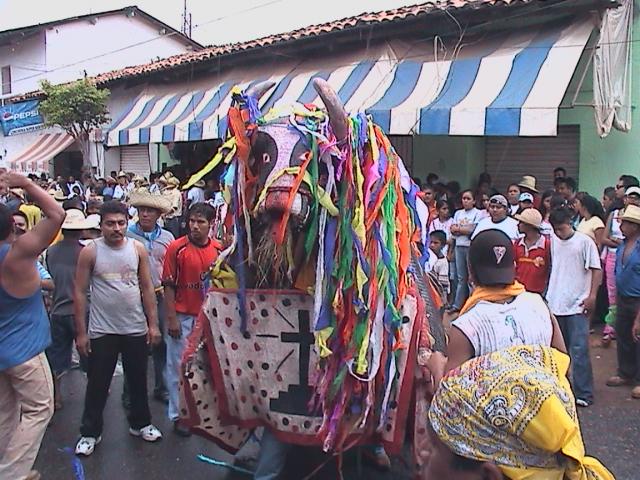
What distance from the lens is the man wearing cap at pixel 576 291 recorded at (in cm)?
579

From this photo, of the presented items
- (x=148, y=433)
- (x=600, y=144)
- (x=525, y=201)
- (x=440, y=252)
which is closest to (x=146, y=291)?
(x=148, y=433)

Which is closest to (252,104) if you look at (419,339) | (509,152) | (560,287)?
(419,339)

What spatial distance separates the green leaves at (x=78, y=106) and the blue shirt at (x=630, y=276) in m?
14.9

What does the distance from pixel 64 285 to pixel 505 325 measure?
3498 mm

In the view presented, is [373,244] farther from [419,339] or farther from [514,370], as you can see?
[514,370]

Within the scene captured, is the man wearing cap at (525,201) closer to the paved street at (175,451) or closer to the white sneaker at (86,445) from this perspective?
the paved street at (175,451)

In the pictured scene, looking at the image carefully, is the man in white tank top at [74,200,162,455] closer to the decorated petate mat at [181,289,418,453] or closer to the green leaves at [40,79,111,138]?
the decorated petate mat at [181,289,418,453]

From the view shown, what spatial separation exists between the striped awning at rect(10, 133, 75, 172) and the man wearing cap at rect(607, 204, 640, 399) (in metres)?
17.9

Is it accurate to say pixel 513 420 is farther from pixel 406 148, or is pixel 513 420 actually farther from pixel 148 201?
pixel 406 148

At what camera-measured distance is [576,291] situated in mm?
5797

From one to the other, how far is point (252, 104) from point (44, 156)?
19.2m

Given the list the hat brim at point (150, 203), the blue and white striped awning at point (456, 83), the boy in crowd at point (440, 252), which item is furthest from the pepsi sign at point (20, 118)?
the hat brim at point (150, 203)

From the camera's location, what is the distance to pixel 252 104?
3.82 m

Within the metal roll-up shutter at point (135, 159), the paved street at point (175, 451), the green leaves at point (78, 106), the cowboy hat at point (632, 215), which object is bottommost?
the paved street at point (175, 451)
